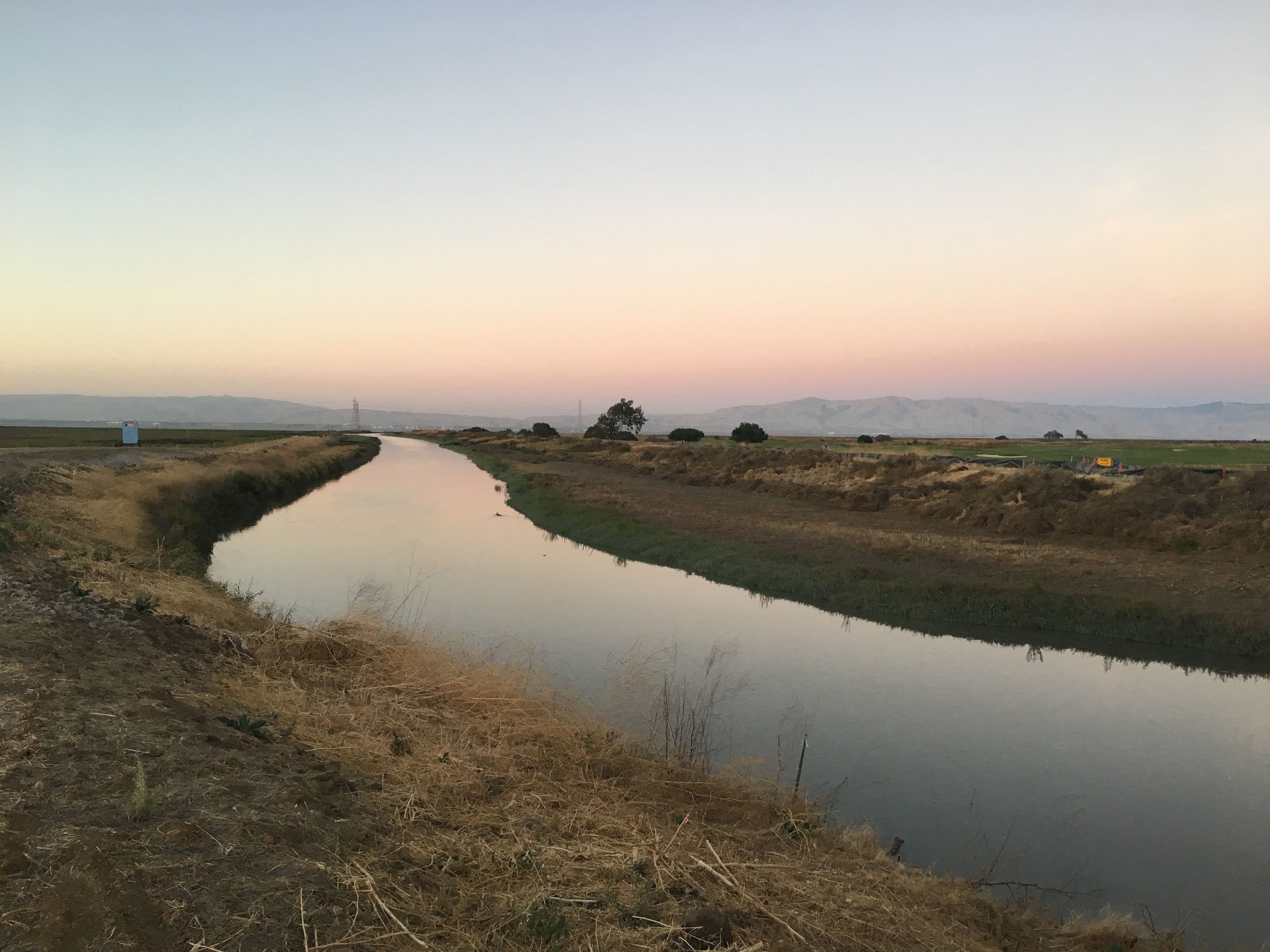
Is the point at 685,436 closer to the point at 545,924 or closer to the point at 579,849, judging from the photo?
the point at 579,849

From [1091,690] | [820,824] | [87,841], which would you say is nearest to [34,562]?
[87,841]

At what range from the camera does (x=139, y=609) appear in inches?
379

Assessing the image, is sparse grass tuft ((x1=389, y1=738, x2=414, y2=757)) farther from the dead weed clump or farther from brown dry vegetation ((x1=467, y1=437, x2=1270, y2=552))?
brown dry vegetation ((x1=467, y1=437, x2=1270, y2=552))

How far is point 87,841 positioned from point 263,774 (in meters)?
1.50

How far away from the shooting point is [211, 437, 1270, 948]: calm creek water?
7.02 meters

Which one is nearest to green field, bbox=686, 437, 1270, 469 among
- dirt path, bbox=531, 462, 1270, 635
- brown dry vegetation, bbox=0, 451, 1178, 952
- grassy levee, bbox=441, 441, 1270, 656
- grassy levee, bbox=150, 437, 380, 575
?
dirt path, bbox=531, 462, 1270, 635

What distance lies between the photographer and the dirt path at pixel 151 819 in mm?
3543

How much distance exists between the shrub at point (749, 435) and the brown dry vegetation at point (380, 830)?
62950 mm

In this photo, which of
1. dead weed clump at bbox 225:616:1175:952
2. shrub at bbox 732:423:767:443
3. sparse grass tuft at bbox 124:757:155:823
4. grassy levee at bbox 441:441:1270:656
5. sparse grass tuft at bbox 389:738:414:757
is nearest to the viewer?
dead weed clump at bbox 225:616:1175:952

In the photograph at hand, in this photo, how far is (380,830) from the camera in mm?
5145

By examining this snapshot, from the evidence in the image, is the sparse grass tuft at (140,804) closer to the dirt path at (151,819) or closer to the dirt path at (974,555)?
the dirt path at (151,819)

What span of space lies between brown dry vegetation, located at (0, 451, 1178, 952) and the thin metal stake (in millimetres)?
272

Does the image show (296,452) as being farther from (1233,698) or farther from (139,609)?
(1233,698)

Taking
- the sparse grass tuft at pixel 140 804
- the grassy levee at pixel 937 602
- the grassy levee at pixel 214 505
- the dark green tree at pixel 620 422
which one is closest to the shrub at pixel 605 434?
the dark green tree at pixel 620 422
